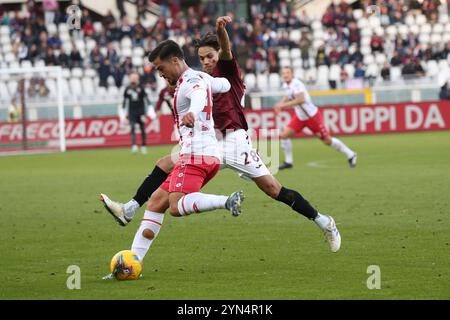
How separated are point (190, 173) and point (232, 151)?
1.03 meters

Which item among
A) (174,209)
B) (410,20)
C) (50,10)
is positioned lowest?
(174,209)

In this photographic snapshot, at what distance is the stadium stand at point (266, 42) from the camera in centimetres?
3669

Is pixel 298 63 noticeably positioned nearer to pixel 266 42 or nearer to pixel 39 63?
pixel 266 42

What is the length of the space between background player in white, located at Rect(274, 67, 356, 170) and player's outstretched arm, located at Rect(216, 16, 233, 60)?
1119 centimetres

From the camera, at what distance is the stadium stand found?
36.7m

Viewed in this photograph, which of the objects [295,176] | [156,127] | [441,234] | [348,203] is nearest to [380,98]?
[156,127]

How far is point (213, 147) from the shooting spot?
9.22 metres

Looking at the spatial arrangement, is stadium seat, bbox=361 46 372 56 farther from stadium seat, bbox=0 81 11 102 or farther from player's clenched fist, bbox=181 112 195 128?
player's clenched fist, bbox=181 112 195 128

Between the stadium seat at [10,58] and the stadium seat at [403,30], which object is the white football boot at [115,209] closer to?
the stadium seat at [10,58]

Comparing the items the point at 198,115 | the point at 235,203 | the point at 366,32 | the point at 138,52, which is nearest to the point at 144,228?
the point at 198,115

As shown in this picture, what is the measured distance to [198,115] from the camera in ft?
29.7
